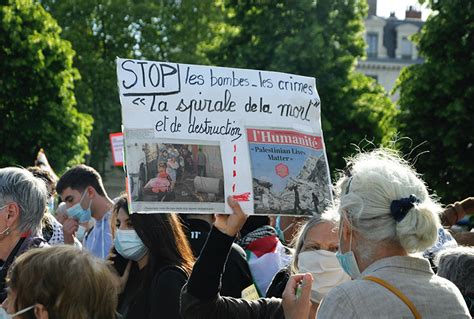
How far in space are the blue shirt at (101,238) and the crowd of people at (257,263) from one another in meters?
1.73

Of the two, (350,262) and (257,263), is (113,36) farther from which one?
(350,262)

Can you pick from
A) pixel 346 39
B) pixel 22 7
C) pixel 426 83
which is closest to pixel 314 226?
pixel 426 83

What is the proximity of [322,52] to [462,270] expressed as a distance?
72.7ft

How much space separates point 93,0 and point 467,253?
39912mm

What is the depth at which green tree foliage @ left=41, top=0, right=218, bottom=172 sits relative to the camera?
4178cm

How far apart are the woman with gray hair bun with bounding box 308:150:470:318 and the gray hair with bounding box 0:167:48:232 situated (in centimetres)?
205

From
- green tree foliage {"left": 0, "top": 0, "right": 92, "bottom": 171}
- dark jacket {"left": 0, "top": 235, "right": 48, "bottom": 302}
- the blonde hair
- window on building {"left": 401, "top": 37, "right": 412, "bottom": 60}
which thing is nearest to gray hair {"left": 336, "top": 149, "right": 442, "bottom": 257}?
the blonde hair

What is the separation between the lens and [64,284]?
316cm

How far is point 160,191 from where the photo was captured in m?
3.67

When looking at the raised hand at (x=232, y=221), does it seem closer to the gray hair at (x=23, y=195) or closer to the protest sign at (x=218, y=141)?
the protest sign at (x=218, y=141)

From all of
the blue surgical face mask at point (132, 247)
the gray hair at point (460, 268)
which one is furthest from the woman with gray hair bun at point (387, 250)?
the blue surgical face mask at point (132, 247)

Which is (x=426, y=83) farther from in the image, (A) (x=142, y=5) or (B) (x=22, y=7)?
(A) (x=142, y=5)

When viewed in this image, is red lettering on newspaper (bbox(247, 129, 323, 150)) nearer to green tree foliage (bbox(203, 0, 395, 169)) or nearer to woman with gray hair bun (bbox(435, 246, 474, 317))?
woman with gray hair bun (bbox(435, 246, 474, 317))

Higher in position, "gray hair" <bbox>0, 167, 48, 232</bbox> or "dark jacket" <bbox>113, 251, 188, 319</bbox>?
"gray hair" <bbox>0, 167, 48, 232</bbox>
